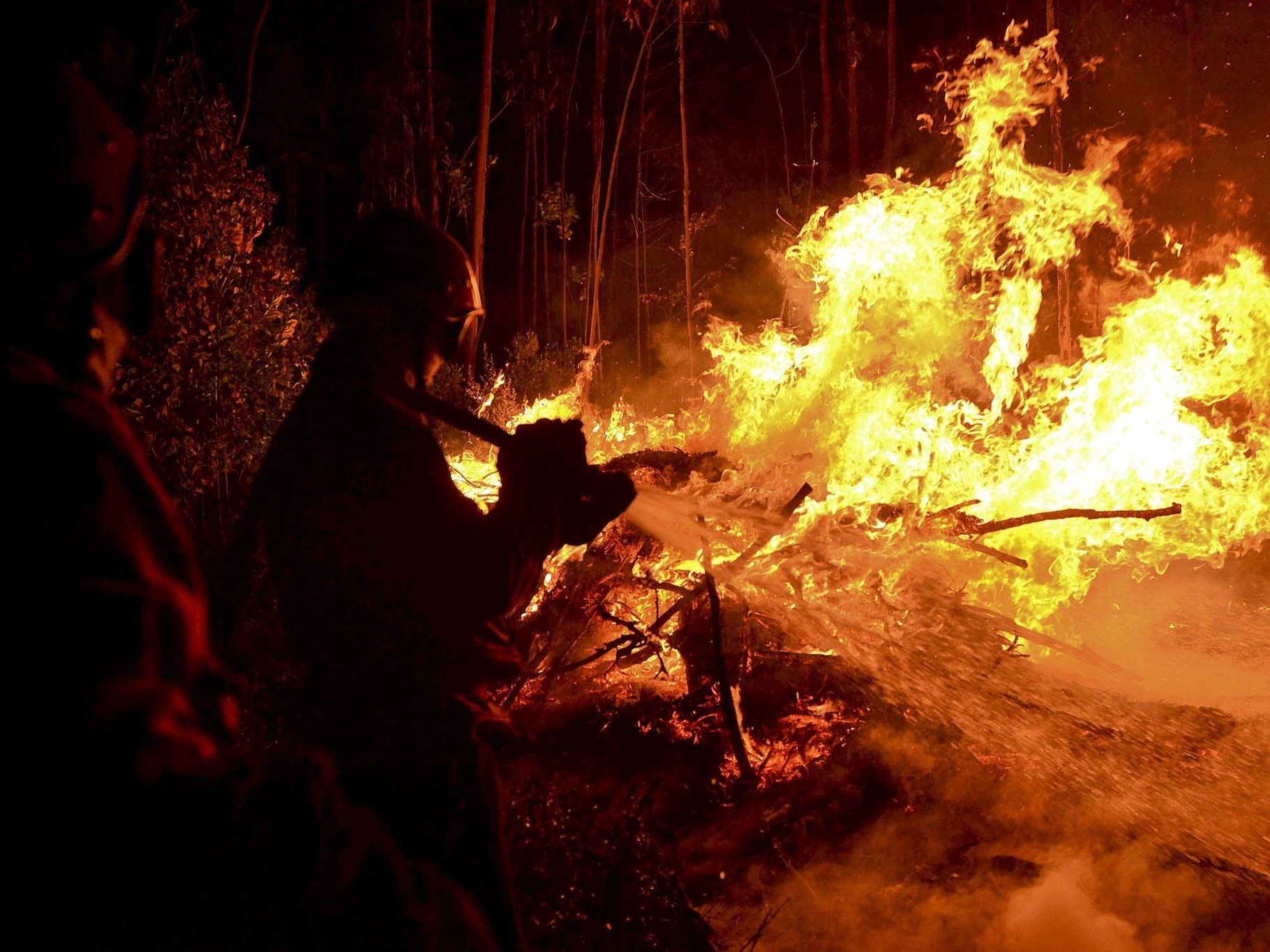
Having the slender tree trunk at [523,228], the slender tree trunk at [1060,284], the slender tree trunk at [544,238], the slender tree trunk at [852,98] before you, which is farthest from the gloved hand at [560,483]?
A: the slender tree trunk at [523,228]

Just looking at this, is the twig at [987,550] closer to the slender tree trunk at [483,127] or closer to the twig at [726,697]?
the twig at [726,697]

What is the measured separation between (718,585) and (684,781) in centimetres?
142

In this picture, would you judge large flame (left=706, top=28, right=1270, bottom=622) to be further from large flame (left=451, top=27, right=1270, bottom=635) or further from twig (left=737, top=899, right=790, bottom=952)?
twig (left=737, top=899, right=790, bottom=952)

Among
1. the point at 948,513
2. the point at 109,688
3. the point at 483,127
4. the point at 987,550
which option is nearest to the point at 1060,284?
the point at 483,127

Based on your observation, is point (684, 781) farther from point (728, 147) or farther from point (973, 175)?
point (728, 147)

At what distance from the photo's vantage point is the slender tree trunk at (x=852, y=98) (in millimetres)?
20984

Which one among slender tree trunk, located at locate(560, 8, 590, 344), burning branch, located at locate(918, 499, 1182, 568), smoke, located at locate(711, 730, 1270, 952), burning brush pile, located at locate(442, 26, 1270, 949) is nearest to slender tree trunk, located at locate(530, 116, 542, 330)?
slender tree trunk, located at locate(560, 8, 590, 344)

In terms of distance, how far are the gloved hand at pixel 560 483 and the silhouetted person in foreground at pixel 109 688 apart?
638mm

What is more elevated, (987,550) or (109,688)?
(109,688)

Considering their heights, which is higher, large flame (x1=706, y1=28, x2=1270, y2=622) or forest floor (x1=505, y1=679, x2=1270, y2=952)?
large flame (x1=706, y1=28, x2=1270, y2=622)

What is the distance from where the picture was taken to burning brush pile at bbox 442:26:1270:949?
4.31m

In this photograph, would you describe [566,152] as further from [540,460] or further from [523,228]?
[540,460]

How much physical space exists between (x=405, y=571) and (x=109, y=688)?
0.64 metres

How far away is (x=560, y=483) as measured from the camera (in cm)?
166
